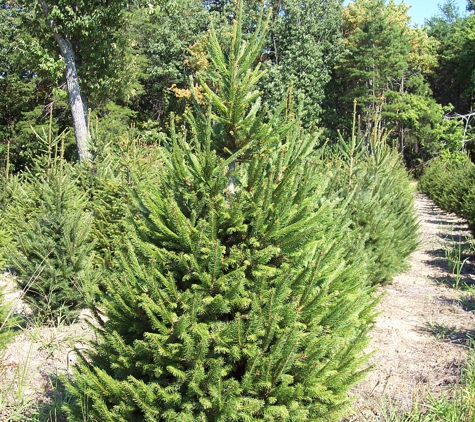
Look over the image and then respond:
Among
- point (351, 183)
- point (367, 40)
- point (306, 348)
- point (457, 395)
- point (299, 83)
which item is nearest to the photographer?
point (306, 348)

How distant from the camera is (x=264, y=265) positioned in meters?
2.60

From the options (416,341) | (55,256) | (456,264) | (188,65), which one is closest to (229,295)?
(416,341)

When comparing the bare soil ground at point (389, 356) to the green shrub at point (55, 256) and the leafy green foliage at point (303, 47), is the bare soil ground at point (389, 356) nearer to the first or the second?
the green shrub at point (55, 256)

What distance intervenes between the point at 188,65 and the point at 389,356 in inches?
1129

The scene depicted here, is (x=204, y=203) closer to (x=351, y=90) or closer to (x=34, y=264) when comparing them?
(x=34, y=264)

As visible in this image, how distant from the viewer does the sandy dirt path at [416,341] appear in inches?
155

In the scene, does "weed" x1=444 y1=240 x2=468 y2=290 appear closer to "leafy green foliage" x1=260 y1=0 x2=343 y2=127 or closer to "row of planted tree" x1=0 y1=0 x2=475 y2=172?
"row of planted tree" x1=0 y1=0 x2=475 y2=172

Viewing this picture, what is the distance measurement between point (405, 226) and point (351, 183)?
6.49ft

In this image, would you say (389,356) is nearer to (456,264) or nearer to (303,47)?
(456,264)

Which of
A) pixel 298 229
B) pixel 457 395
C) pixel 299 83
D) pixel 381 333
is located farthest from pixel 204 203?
pixel 299 83

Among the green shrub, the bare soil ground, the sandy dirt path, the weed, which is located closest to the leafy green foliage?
the weed

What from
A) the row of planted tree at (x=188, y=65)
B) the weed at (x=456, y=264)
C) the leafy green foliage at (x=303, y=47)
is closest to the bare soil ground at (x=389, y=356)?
the weed at (x=456, y=264)

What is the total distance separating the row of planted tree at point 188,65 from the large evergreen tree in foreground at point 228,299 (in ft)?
36.3

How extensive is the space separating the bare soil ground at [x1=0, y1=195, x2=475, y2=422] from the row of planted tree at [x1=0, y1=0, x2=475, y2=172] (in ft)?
27.6
